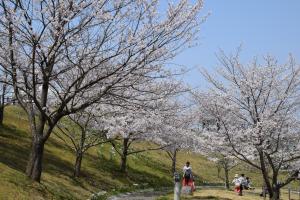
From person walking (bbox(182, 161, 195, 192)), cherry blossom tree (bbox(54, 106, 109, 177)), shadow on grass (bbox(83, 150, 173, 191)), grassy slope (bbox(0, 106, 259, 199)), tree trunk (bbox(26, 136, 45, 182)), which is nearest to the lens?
grassy slope (bbox(0, 106, 259, 199))

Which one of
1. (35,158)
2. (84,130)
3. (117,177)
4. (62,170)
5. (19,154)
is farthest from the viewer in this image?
(117,177)

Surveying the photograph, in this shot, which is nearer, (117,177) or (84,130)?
(84,130)

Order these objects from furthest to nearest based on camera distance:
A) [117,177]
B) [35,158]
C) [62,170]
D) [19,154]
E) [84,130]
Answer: [117,177] < [62,170] < [19,154] < [84,130] < [35,158]

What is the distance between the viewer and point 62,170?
27125 mm

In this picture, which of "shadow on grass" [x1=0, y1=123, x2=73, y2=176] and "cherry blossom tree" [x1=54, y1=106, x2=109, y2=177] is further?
"cherry blossom tree" [x1=54, y1=106, x2=109, y2=177]

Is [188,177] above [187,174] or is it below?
below

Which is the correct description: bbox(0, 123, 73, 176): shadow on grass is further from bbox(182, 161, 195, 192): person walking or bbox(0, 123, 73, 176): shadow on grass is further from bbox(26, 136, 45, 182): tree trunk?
bbox(26, 136, 45, 182): tree trunk

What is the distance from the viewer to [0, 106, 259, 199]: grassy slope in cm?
1458

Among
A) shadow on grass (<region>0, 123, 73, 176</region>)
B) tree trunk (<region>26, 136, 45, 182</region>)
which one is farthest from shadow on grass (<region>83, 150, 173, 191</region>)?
tree trunk (<region>26, 136, 45, 182</region>)

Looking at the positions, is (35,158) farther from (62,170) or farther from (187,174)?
(187,174)

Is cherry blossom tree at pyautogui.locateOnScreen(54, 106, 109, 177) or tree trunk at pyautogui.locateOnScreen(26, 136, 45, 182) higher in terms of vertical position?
cherry blossom tree at pyautogui.locateOnScreen(54, 106, 109, 177)

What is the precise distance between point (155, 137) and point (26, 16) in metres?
24.3

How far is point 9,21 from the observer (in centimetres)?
1267

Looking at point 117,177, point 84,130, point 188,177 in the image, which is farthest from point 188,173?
point 117,177
